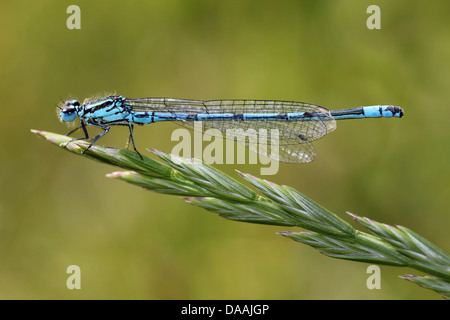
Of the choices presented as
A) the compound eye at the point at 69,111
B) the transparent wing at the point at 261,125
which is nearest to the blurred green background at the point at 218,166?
the transparent wing at the point at 261,125

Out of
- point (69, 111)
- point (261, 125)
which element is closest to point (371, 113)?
point (261, 125)

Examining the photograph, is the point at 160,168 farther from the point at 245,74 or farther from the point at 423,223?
the point at 423,223

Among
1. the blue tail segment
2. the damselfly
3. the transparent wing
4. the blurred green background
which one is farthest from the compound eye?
the blue tail segment

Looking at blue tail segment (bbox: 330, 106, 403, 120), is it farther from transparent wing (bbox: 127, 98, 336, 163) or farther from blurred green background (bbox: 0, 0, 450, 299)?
blurred green background (bbox: 0, 0, 450, 299)

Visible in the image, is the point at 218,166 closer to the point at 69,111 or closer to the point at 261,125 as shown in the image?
the point at 261,125

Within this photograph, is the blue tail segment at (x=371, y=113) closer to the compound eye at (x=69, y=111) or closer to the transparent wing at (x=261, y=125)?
the transparent wing at (x=261, y=125)

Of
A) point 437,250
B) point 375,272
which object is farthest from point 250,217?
point 375,272

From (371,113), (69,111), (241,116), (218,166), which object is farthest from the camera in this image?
(218,166)
